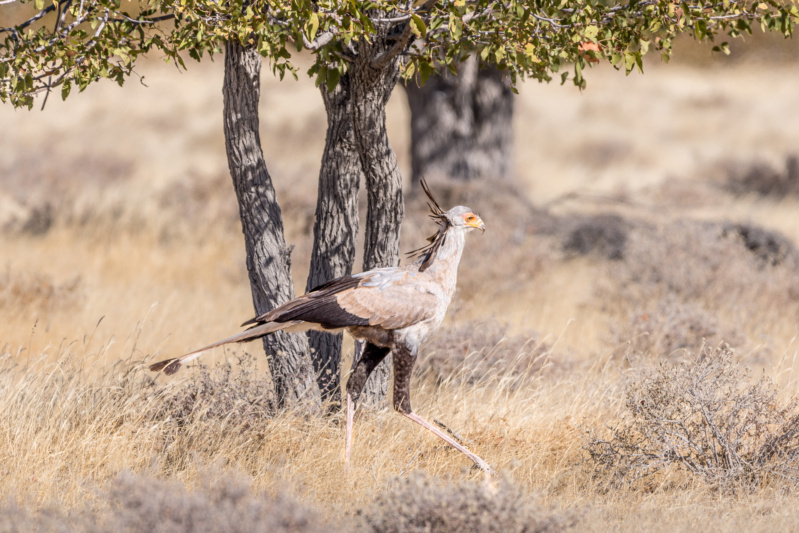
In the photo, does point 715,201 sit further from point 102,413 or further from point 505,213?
point 102,413

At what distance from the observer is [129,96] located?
3147 cm

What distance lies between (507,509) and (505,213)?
8.66m

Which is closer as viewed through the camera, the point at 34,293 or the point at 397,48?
the point at 397,48

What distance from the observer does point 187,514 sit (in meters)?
3.21

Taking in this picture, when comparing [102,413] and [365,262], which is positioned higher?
[365,262]

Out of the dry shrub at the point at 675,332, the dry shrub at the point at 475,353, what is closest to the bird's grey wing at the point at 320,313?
the dry shrub at the point at 475,353

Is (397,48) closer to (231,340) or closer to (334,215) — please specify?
(334,215)

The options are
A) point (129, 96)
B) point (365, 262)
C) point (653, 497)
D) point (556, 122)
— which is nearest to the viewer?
point (653, 497)

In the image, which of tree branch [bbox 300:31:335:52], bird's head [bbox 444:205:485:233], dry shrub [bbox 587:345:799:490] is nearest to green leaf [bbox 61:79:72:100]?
tree branch [bbox 300:31:335:52]

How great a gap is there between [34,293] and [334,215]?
4.24m

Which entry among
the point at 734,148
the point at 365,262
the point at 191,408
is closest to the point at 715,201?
the point at 734,148

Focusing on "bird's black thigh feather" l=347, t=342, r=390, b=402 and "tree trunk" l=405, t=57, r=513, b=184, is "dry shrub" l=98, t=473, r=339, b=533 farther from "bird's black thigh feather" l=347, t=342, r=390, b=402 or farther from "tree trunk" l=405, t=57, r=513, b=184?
"tree trunk" l=405, t=57, r=513, b=184

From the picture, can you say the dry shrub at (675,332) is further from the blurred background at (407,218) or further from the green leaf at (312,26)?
the green leaf at (312,26)

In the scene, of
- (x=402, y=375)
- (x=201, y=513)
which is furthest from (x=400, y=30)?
(x=201, y=513)
